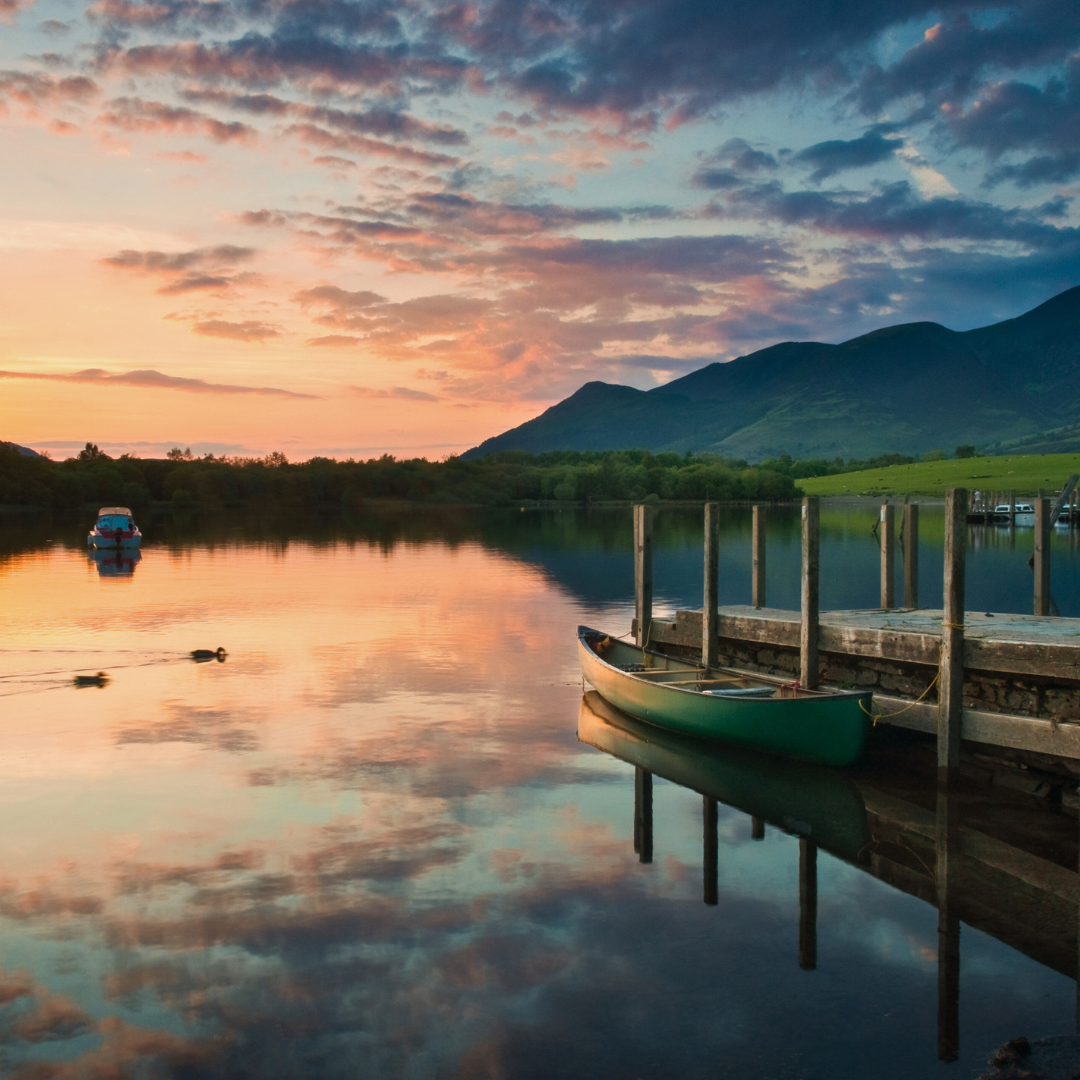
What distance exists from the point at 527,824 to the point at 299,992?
17.5 ft

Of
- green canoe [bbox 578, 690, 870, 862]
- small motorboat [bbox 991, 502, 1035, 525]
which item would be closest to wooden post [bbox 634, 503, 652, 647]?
green canoe [bbox 578, 690, 870, 862]

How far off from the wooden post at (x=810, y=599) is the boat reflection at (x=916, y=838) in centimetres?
174

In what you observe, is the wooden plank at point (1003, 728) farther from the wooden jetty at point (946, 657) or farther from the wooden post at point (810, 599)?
the wooden post at point (810, 599)

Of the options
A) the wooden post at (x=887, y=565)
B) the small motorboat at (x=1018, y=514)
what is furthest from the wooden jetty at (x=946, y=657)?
the small motorboat at (x=1018, y=514)

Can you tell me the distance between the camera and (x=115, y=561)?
61.7 m

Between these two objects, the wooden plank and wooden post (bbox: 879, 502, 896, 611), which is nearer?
the wooden plank

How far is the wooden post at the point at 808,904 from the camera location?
9.94 metres

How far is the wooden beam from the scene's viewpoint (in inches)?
836

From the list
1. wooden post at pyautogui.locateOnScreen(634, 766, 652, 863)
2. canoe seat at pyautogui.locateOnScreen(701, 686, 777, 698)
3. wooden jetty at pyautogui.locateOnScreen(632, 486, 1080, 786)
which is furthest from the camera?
canoe seat at pyautogui.locateOnScreen(701, 686, 777, 698)

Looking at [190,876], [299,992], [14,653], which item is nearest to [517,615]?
[14,653]

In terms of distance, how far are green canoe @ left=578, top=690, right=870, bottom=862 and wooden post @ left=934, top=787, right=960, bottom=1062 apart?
3.29ft

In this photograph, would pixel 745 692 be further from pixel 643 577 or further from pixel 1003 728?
pixel 643 577

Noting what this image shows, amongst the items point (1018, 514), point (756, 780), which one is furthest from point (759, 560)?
point (1018, 514)

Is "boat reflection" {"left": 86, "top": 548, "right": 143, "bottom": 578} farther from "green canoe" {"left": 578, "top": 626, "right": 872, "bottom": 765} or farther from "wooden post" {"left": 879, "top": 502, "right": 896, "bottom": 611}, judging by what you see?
"wooden post" {"left": 879, "top": 502, "right": 896, "bottom": 611}
